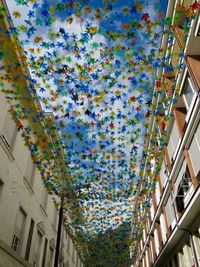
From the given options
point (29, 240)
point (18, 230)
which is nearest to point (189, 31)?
point (18, 230)

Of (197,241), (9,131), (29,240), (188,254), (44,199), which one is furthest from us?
(44,199)

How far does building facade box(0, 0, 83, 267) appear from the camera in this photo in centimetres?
1177

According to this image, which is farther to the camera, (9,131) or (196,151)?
(9,131)

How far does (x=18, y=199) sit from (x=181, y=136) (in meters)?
9.56

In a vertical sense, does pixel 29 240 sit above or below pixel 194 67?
below

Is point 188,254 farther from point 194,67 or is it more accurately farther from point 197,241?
point 194,67

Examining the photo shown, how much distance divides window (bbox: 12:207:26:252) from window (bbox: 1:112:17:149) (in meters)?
3.93

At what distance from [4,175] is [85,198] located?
24.1ft

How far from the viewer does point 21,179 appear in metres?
14.4

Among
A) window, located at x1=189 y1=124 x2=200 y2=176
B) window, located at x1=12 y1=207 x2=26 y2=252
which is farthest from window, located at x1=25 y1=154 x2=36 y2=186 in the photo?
window, located at x1=189 y1=124 x2=200 y2=176

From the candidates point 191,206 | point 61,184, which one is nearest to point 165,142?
point 191,206

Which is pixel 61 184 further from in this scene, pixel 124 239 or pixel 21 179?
pixel 124 239

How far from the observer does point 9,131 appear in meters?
13.4

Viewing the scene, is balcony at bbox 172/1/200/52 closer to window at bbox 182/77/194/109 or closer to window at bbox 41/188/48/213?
window at bbox 182/77/194/109
